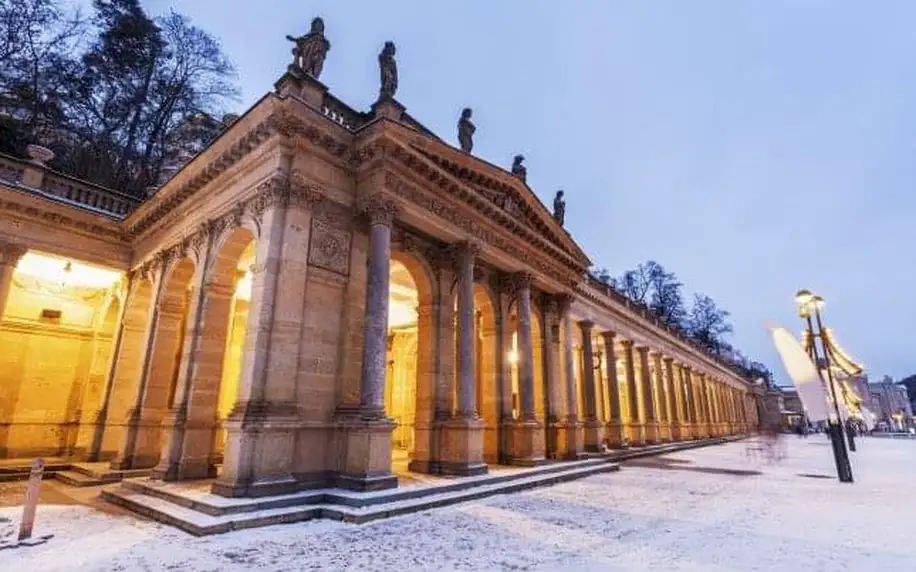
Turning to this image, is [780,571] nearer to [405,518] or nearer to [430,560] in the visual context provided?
[430,560]

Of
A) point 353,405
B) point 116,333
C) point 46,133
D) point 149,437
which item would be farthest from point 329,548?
point 46,133

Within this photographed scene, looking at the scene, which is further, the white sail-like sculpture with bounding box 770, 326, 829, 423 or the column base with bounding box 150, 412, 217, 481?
the white sail-like sculpture with bounding box 770, 326, 829, 423

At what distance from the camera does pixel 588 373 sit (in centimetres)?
1953

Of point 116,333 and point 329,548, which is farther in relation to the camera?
point 116,333

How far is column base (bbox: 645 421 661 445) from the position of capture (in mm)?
25328

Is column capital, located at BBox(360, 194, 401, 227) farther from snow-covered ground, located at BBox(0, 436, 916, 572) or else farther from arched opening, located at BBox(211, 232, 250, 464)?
snow-covered ground, located at BBox(0, 436, 916, 572)

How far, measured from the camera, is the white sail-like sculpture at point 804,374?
12539 mm

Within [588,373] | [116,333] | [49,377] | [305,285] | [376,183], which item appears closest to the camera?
[305,285]

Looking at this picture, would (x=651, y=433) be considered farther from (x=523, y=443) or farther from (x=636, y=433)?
(x=523, y=443)

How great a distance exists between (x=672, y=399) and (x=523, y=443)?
2165 cm

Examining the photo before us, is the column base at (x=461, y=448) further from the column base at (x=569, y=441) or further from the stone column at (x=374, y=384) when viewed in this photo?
the column base at (x=569, y=441)

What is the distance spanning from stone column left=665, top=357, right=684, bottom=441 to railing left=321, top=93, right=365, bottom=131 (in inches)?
1082

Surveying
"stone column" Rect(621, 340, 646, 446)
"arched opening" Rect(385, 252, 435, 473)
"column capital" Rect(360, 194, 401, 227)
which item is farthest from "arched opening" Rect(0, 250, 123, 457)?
"stone column" Rect(621, 340, 646, 446)

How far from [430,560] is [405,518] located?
2497 millimetres
